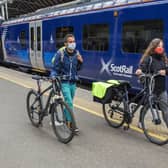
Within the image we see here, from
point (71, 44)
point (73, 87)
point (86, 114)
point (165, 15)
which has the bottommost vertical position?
point (86, 114)

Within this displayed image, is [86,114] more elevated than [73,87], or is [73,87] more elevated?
[73,87]

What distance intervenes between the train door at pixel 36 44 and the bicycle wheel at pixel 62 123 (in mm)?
10078

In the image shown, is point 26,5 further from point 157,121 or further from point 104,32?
point 157,121

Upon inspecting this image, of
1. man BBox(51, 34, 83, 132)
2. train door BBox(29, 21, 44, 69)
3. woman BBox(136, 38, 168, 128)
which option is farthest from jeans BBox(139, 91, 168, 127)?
train door BBox(29, 21, 44, 69)

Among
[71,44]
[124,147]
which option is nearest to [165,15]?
[71,44]

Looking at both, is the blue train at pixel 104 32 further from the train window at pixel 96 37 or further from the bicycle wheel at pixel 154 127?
the bicycle wheel at pixel 154 127

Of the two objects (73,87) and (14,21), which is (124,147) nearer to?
(73,87)

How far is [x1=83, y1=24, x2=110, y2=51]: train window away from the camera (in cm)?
1086

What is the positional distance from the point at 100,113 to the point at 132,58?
2.36 meters

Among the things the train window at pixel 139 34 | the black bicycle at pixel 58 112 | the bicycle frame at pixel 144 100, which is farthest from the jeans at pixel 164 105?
the train window at pixel 139 34

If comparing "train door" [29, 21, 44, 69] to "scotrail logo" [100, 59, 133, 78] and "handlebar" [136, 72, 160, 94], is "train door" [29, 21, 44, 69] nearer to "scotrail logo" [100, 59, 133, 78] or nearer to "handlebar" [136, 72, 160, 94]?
"scotrail logo" [100, 59, 133, 78]

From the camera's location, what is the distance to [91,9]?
11609 mm

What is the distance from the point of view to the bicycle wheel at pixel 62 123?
5.39 meters

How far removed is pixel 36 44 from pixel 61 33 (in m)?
2.86
